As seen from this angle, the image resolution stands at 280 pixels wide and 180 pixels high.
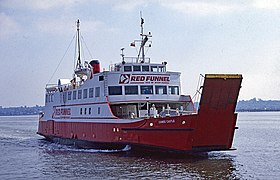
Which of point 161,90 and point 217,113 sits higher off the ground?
point 161,90

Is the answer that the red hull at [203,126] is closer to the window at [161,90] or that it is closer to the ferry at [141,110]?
the ferry at [141,110]

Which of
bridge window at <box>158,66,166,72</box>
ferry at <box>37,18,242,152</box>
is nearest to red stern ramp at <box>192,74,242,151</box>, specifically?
ferry at <box>37,18,242,152</box>

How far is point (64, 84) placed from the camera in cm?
3769

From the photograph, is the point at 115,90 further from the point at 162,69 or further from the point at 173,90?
the point at 173,90

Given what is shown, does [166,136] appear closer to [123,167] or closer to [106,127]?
[123,167]

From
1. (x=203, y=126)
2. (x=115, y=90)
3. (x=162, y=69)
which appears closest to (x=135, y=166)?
(x=203, y=126)

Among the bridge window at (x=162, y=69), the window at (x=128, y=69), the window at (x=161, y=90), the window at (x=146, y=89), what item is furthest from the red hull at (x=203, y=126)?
the bridge window at (x=162, y=69)

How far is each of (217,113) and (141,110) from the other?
21.5 ft

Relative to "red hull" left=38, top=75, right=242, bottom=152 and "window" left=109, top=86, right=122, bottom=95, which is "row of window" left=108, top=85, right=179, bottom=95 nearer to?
"window" left=109, top=86, right=122, bottom=95

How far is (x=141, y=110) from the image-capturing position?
91.5 ft

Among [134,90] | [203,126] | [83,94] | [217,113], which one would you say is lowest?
[203,126]

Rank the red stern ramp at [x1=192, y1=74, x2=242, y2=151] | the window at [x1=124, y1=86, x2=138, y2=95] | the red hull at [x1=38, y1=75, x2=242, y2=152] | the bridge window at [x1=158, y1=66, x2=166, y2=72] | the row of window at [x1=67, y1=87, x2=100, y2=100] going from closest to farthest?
the red stern ramp at [x1=192, y1=74, x2=242, y2=151], the red hull at [x1=38, y1=75, x2=242, y2=152], the window at [x1=124, y1=86, x2=138, y2=95], the bridge window at [x1=158, y1=66, x2=166, y2=72], the row of window at [x1=67, y1=87, x2=100, y2=100]

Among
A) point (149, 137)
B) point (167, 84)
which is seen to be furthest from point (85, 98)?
point (149, 137)

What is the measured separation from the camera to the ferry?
73.9ft
